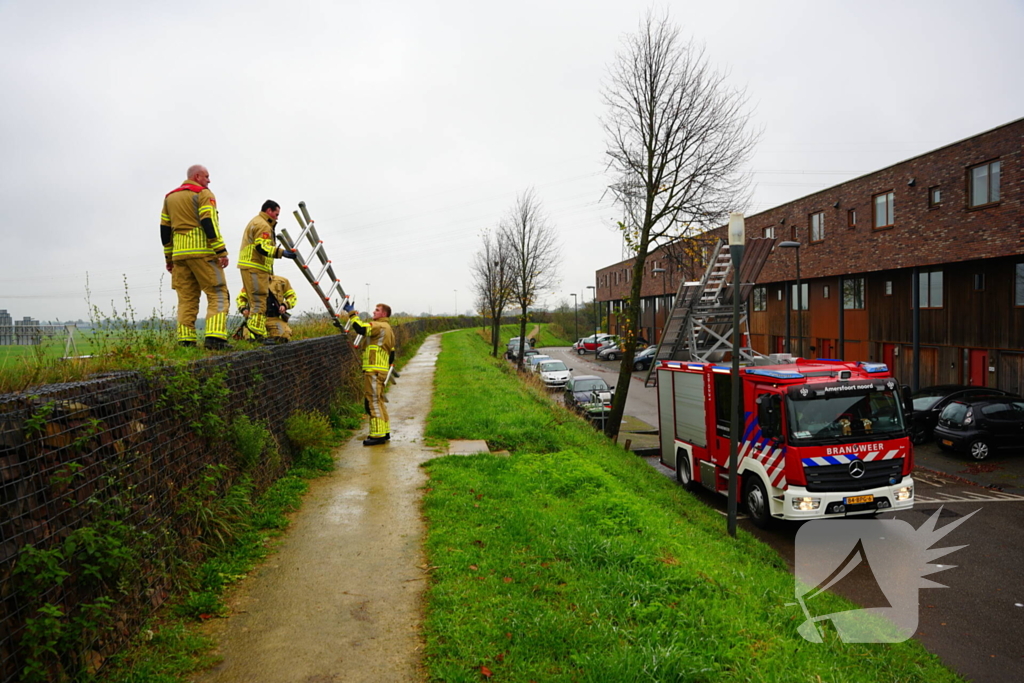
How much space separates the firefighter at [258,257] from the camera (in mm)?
8672

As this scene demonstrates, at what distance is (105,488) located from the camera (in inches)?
142

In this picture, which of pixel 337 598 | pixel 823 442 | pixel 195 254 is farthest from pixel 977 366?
pixel 195 254

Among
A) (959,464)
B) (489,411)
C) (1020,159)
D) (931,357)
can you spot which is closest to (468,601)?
(489,411)

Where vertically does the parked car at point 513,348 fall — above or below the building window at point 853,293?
below

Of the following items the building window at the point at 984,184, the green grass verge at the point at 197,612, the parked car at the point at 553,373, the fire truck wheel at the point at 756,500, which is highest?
the building window at the point at 984,184

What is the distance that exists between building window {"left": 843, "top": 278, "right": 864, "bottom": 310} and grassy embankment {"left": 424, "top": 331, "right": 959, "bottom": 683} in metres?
21.5

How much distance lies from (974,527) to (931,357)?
1493 centimetres

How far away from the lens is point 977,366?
20359 millimetres

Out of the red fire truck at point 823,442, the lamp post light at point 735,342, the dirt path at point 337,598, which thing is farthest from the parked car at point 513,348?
the dirt path at point 337,598

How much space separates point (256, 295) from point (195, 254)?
1826 mm

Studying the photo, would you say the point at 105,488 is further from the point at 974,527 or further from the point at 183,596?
the point at 974,527

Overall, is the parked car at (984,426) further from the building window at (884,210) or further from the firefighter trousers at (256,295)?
the firefighter trousers at (256,295)

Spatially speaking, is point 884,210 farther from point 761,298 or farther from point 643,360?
point 643,360

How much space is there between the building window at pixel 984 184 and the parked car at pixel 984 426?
6445 millimetres
